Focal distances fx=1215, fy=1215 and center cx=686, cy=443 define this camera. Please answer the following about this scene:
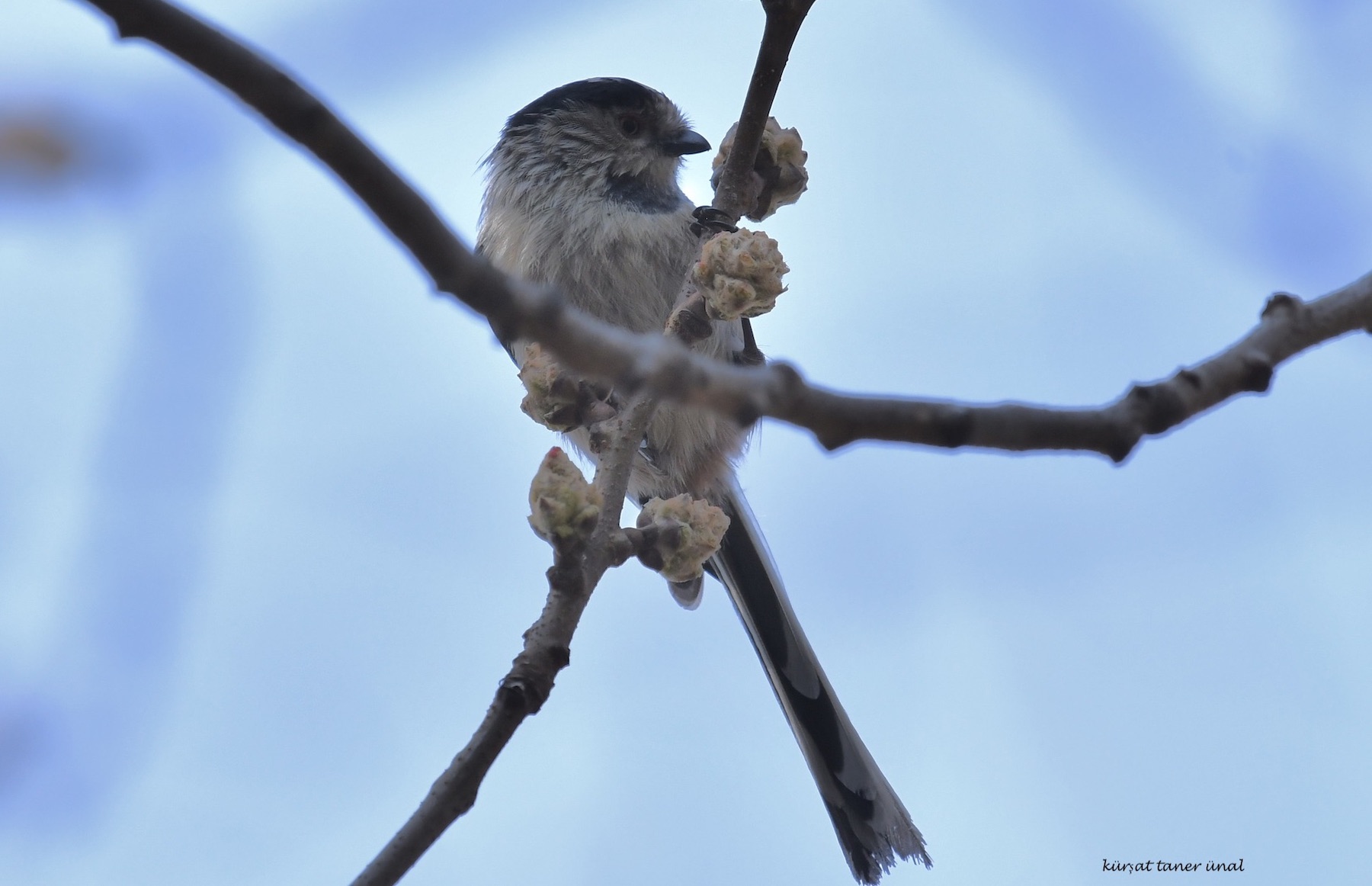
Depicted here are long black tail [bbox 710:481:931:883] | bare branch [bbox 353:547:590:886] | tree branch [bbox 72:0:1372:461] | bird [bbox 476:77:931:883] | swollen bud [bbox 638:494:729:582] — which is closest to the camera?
tree branch [bbox 72:0:1372:461]

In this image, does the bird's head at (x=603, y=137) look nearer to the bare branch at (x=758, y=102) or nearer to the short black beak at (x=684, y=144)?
the short black beak at (x=684, y=144)

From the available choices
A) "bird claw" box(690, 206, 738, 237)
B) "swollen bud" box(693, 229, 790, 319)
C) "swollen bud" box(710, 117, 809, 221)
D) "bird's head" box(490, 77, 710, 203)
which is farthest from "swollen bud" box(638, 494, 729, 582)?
"bird's head" box(490, 77, 710, 203)

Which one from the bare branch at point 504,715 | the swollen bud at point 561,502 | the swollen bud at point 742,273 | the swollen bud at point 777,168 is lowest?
the bare branch at point 504,715

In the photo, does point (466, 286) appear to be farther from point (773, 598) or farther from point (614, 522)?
point (773, 598)

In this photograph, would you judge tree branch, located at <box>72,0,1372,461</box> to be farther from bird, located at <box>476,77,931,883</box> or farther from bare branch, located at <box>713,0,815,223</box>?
bird, located at <box>476,77,931,883</box>

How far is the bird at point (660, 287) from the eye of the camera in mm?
3018

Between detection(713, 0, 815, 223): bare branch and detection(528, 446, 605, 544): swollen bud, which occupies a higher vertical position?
detection(713, 0, 815, 223): bare branch

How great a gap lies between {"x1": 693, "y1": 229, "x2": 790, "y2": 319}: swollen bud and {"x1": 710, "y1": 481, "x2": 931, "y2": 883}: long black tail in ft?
4.61

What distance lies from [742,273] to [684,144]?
6.71ft

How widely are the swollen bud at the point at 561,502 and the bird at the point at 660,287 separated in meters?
1.27

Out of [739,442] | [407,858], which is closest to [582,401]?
[407,858]

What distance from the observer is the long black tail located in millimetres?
2832

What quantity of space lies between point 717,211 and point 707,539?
71 centimetres

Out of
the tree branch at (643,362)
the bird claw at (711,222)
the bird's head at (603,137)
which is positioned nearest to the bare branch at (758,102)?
the bird claw at (711,222)
